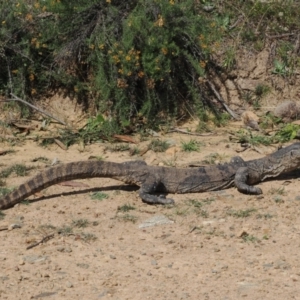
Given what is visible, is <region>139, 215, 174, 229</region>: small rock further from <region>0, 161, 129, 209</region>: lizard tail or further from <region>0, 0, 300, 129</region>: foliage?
<region>0, 0, 300, 129</region>: foliage

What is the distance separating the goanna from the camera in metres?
8.48

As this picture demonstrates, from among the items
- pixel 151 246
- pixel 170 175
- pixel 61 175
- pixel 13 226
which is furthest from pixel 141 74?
pixel 151 246

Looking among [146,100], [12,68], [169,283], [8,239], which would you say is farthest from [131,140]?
[169,283]

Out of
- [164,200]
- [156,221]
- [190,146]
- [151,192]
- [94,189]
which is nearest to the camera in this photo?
[156,221]

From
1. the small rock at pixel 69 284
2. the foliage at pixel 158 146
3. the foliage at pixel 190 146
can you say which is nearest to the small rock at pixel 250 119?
the foliage at pixel 190 146

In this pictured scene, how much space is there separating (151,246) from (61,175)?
1.80m

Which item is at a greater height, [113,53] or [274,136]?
[113,53]

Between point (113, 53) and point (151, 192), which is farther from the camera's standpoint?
point (113, 53)

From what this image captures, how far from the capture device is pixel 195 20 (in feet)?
38.3

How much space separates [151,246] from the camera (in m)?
7.26

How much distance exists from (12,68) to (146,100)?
2.34 metres

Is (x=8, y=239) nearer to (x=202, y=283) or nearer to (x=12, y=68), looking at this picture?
(x=202, y=283)

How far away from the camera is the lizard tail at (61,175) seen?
829 centimetres

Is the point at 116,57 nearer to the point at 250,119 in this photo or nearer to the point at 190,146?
the point at 190,146
